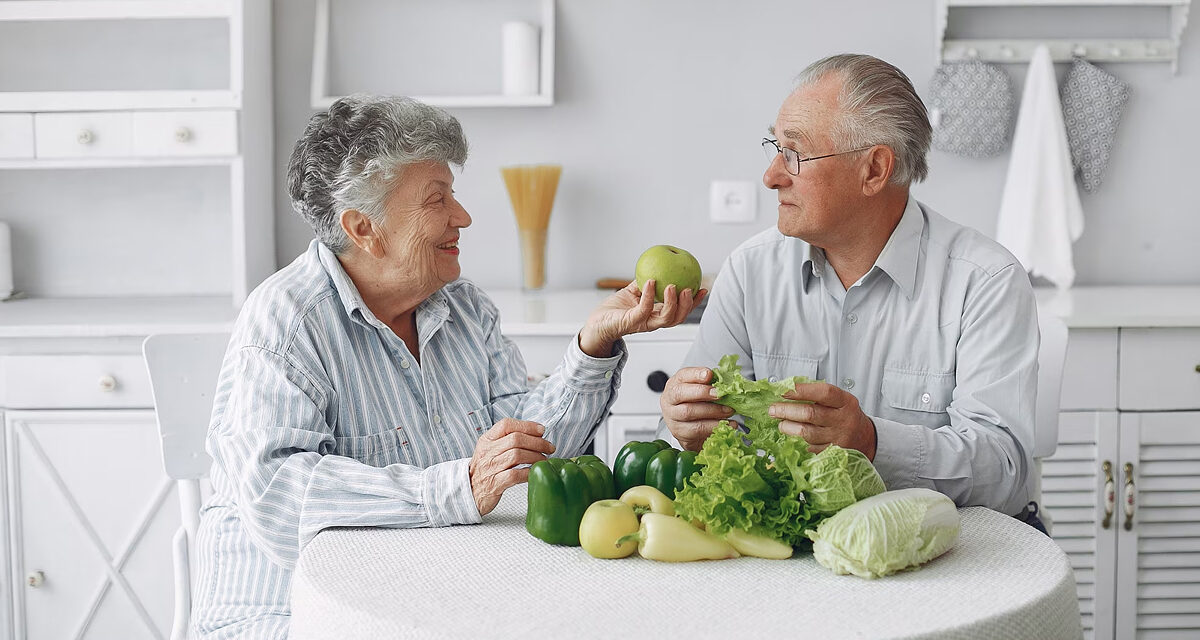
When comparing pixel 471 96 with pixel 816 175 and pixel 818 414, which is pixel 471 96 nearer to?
pixel 816 175

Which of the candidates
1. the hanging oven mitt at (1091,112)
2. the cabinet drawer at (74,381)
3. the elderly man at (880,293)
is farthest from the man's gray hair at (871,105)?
the cabinet drawer at (74,381)

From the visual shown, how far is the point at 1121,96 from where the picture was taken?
9.63 feet

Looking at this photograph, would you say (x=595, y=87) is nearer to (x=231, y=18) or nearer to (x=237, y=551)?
(x=231, y=18)

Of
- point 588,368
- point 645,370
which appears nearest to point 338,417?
point 588,368

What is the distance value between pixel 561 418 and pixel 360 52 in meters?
1.77

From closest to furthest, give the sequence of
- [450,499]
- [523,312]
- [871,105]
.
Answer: [450,499], [871,105], [523,312]

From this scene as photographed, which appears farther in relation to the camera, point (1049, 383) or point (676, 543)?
point (1049, 383)

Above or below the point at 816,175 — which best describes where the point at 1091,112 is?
above

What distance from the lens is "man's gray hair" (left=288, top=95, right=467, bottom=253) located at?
157 centimetres

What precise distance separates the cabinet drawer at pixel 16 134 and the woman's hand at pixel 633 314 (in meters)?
1.82

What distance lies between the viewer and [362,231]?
5.28ft

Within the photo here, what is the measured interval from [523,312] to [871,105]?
46.0 inches

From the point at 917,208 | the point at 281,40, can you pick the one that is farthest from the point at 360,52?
the point at 917,208

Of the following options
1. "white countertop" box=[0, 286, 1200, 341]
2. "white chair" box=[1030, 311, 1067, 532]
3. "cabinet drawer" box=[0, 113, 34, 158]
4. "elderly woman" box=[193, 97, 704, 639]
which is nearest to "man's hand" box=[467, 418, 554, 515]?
"elderly woman" box=[193, 97, 704, 639]
